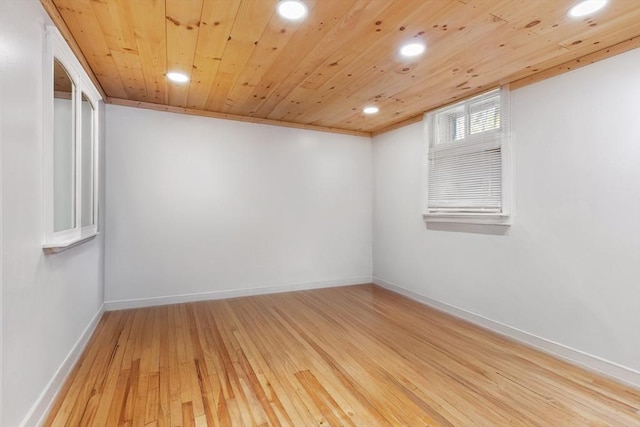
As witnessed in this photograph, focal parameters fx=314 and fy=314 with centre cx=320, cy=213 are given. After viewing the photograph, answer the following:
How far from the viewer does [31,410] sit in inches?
64.3

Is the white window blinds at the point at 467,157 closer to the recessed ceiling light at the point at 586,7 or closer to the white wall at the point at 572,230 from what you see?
the white wall at the point at 572,230

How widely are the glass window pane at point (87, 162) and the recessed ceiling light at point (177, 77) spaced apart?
2.37 ft

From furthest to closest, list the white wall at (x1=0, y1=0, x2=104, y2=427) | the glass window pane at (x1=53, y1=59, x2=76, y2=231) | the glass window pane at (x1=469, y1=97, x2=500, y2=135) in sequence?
the glass window pane at (x1=469, y1=97, x2=500, y2=135) < the glass window pane at (x1=53, y1=59, x2=76, y2=231) < the white wall at (x1=0, y1=0, x2=104, y2=427)

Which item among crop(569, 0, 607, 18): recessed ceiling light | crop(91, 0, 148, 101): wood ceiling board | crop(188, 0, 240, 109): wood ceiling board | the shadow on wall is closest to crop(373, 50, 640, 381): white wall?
the shadow on wall

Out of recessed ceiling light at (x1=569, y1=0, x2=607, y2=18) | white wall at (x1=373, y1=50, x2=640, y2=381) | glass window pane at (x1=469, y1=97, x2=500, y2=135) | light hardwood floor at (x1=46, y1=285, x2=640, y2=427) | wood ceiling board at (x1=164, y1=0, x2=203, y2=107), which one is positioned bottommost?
light hardwood floor at (x1=46, y1=285, x2=640, y2=427)

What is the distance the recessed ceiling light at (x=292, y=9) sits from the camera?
184cm

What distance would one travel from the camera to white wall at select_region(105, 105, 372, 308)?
3697 millimetres

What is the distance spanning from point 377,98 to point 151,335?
3.33 m

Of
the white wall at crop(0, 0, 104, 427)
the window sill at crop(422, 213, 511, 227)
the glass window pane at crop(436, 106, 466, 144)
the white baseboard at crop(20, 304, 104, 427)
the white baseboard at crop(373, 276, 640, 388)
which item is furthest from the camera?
the glass window pane at crop(436, 106, 466, 144)

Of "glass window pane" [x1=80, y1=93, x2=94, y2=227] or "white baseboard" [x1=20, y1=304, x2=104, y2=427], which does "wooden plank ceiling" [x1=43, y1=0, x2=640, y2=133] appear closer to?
"glass window pane" [x1=80, y1=93, x2=94, y2=227]

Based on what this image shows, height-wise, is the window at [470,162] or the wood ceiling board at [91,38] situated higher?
the wood ceiling board at [91,38]

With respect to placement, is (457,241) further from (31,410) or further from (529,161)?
(31,410)

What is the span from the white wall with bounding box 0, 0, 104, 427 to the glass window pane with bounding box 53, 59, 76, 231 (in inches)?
11.0

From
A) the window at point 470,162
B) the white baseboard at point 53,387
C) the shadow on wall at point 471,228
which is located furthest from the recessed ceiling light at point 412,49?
the white baseboard at point 53,387
